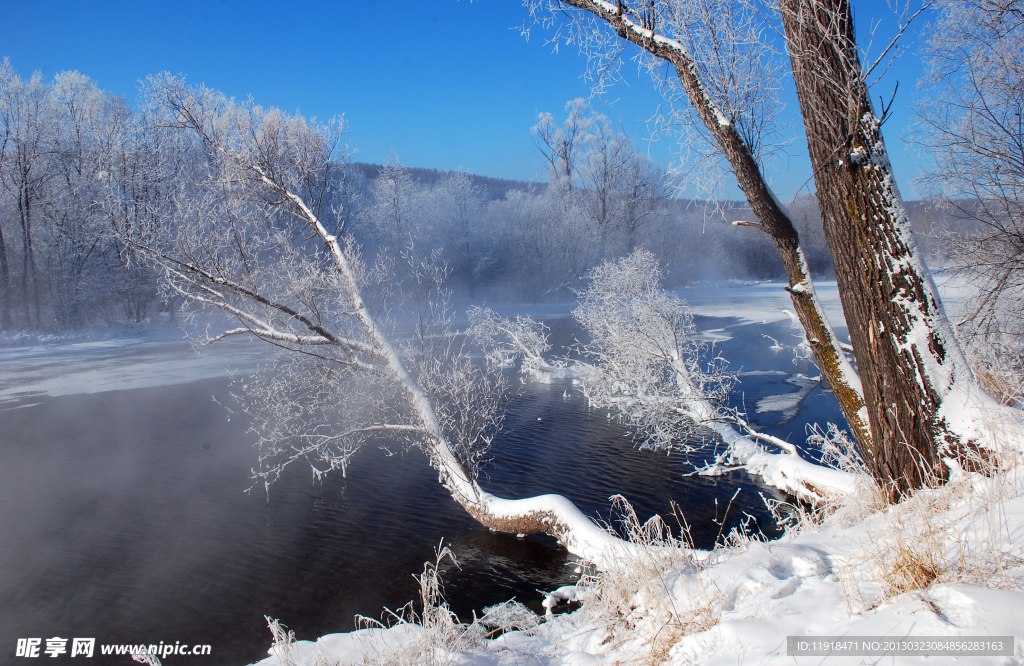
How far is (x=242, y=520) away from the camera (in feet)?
27.6

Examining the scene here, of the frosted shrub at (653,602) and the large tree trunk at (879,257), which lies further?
the large tree trunk at (879,257)

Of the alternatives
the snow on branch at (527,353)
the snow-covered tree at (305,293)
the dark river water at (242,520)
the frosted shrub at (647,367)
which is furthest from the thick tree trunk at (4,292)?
the frosted shrub at (647,367)

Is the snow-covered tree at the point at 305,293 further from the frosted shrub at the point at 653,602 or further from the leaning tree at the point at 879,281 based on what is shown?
the leaning tree at the point at 879,281

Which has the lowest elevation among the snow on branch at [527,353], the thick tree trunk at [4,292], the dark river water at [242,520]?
the dark river water at [242,520]

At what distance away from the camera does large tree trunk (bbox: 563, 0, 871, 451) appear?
351 centimetres

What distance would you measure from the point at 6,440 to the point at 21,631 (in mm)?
6997

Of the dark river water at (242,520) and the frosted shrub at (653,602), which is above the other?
the frosted shrub at (653,602)

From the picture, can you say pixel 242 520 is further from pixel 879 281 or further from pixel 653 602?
pixel 879 281

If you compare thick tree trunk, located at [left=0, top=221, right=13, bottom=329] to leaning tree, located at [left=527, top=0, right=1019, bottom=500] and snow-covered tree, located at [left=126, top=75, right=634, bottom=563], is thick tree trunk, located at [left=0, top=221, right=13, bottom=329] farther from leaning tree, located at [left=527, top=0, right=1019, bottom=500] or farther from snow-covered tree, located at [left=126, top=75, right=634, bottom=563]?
leaning tree, located at [left=527, top=0, right=1019, bottom=500]

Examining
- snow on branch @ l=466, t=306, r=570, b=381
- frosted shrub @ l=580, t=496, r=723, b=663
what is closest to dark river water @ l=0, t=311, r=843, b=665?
frosted shrub @ l=580, t=496, r=723, b=663

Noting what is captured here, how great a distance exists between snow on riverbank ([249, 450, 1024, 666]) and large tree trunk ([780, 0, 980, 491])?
0.37 m

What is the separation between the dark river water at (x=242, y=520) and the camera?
6.23 metres

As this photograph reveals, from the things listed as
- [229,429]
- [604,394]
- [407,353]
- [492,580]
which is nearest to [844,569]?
[492,580]

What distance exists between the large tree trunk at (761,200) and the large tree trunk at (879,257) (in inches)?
16.2
